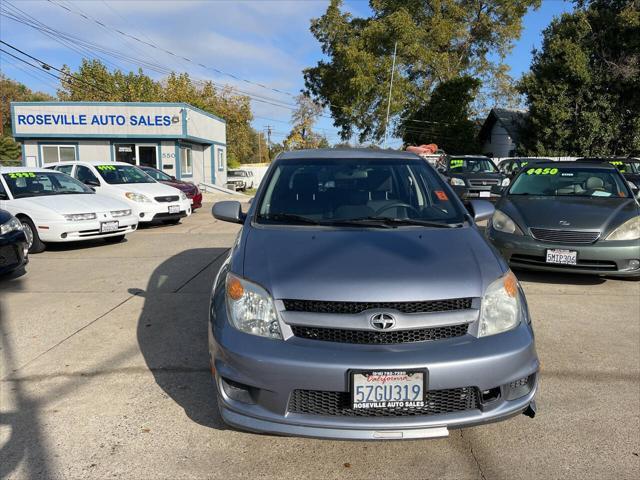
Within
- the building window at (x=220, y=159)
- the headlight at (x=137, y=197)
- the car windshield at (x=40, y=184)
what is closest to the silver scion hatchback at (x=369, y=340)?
the car windshield at (x=40, y=184)

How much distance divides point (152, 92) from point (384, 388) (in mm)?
48772

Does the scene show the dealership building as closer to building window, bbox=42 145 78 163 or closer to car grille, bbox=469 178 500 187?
building window, bbox=42 145 78 163

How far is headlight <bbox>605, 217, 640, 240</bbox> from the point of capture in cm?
590

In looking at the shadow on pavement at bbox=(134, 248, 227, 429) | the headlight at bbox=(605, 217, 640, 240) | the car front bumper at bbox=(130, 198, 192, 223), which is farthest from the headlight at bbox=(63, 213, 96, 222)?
the headlight at bbox=(605, 217, 640, 240)

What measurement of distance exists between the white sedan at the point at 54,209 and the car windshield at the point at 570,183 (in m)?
6.87

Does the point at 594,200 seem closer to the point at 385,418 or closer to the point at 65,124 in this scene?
the point at 385,418

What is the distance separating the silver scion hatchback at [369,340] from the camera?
239cm

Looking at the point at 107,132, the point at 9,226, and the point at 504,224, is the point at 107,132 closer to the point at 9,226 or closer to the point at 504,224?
the point at 9,226

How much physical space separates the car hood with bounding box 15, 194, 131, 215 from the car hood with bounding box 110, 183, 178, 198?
86.3 inches

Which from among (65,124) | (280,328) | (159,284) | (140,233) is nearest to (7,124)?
(65,124)

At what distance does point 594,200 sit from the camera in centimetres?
676

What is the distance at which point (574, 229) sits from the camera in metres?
5.99

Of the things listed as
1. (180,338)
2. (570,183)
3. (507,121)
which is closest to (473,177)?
(570,183)

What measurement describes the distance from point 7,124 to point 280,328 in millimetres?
79760
